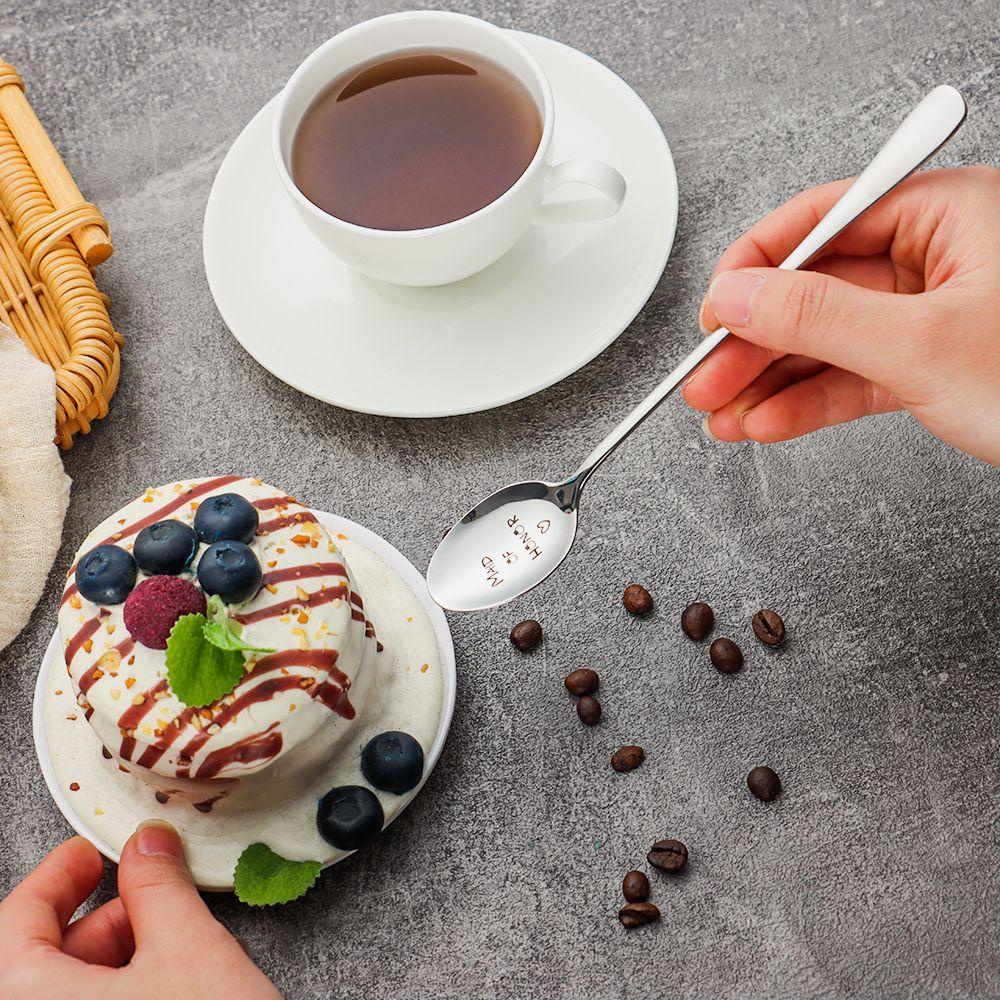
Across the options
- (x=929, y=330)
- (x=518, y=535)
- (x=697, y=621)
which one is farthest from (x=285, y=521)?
(x=929, y=330)

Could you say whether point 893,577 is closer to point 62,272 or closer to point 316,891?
point 316,891

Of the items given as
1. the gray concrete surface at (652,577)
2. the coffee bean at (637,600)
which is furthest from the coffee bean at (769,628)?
the coffee bean at (637,600)

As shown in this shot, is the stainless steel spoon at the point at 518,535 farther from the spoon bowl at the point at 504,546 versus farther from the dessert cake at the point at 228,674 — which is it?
the dessert cake at the point at 228,674

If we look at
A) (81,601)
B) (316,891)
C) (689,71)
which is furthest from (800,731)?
(689,71)

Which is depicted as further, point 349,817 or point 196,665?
point 349,817

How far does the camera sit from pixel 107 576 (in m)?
→ 0.97

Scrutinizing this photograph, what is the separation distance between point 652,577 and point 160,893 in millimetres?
624

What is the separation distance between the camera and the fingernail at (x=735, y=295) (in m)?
0.99

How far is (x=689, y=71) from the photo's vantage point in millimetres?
1454

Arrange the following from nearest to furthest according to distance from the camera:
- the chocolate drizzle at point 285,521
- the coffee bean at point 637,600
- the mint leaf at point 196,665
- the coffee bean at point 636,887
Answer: the mint leaf at point 196,665 < the chocolate drizzle at point 285,521 < the coffee bean at point 636,887 < the coffee bean at point 637,600

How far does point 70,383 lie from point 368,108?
466 mm

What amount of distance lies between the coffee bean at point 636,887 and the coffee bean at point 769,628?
0.29 meters

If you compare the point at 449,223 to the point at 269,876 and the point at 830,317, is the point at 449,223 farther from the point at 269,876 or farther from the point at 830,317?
the point at 269,876

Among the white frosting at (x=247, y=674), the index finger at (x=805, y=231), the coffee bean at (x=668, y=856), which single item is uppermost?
the index finger at (x=805, y=231)
